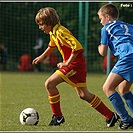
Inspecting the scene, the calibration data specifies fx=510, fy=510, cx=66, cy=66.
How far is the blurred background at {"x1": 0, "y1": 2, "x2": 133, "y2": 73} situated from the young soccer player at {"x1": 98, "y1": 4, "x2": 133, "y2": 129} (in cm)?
1510

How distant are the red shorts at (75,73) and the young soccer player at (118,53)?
48cm

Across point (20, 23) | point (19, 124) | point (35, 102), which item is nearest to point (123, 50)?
point (19, 124)

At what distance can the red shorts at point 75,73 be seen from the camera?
659 centimetres

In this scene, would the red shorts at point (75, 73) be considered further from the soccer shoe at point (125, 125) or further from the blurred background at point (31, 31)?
the blurred background at point (31, 31)

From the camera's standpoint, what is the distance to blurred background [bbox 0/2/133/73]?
2225cm

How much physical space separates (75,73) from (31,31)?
1702 centimetres

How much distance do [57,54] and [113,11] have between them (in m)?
17.6

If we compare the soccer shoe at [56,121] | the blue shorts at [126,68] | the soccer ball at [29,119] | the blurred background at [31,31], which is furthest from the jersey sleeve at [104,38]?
the blurred background at [31,31]

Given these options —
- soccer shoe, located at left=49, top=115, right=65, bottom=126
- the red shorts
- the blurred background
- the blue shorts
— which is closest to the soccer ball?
soccer shoe, located at left=49, top=115, right=65, bottom=126

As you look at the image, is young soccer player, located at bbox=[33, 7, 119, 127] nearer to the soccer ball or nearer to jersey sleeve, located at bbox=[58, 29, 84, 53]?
jersey sleeve, located at bbox=[58, 29, 84, 53]

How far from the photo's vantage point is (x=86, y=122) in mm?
6871

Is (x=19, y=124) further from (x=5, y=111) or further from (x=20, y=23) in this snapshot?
(x=20, y=23)

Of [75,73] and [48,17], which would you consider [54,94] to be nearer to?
[75,73]

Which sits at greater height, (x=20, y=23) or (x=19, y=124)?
(x=19, y=124)
